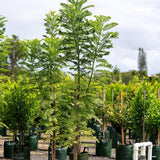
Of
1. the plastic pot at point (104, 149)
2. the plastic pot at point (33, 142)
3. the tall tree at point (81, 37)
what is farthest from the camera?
the plastic pot at point (33, 142)

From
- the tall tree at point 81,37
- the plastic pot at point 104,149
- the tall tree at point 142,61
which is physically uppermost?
the tall tree at point 142,61

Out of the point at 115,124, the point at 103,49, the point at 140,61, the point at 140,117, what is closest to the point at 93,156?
the point at 115,124

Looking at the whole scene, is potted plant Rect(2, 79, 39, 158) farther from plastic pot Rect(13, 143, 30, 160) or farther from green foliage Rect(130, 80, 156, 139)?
green foliage Rect(130, 80, 156, 139)

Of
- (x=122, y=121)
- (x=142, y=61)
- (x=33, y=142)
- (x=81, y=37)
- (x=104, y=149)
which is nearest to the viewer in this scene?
(x=81, y=37)

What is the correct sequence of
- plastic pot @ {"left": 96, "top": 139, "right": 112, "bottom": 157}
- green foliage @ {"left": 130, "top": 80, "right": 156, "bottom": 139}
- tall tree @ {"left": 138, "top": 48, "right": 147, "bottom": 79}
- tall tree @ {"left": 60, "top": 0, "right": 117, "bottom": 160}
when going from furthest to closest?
tall tree @ {"left": 138, "top": 48, "right": 147, "bottom": 79} → plastic pot @ {"left": 96, "top": 139, "right": 112, "bottom": 157} → green foliage @ {"left": 130, "top": 80, "right": 156, "bottom": 139} → tall tree @ {"left": 60, "top": 0, "right": 117, "bottom": 160}

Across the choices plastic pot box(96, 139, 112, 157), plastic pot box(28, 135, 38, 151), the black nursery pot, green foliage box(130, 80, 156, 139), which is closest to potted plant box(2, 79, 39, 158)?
plastic pot box(28, 135, 38, 151)

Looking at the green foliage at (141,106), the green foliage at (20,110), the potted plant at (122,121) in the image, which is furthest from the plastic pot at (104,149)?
the green foliage at (20,110)

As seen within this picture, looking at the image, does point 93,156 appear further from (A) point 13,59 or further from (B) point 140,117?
(A) point 13,59

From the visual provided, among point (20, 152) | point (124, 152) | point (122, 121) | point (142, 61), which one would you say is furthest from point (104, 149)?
point (142, 61)

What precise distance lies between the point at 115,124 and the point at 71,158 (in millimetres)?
2550

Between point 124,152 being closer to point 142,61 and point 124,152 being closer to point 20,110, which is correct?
point 20,110

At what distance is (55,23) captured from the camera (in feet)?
20.3

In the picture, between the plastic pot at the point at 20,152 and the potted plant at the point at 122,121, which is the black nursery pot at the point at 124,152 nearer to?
the potted plant at the point at 122,121

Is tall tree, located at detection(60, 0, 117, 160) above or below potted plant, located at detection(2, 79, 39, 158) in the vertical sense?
above
